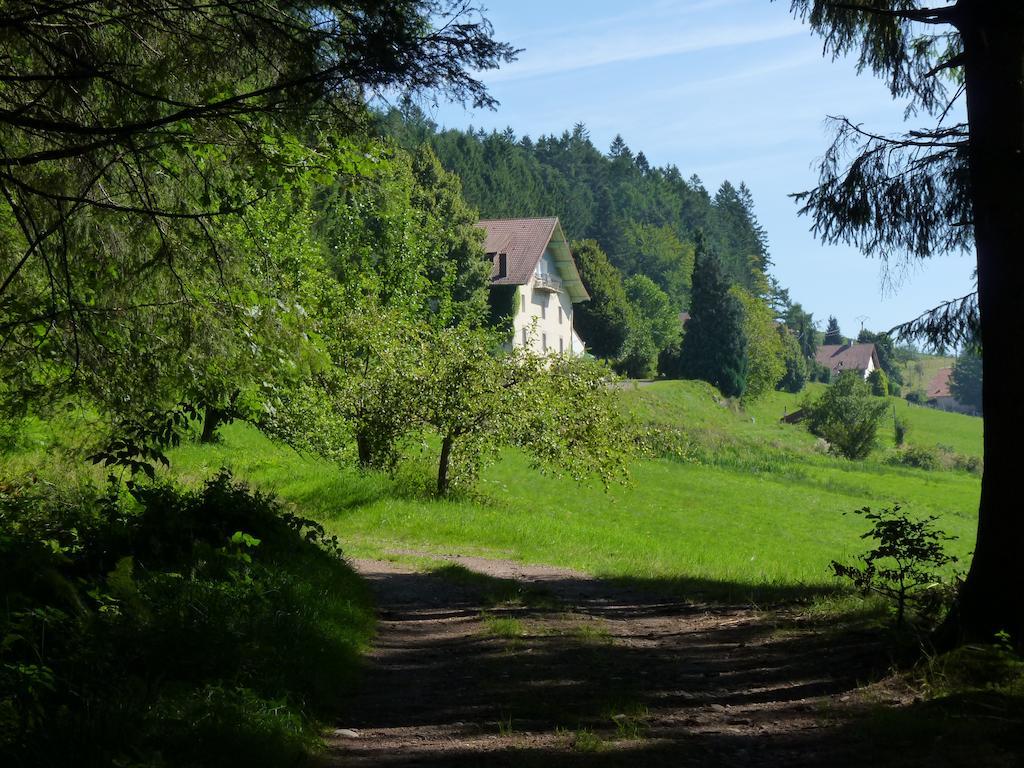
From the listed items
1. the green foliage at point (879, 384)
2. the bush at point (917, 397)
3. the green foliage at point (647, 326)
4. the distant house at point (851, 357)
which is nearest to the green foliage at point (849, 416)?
the green foliage at point (647, 326)

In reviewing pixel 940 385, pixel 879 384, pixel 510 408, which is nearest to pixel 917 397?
pixel 879 384

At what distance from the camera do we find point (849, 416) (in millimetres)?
60531

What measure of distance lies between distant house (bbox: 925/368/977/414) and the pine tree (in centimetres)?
1631

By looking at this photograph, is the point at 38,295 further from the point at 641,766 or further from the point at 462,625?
the point at 641,766

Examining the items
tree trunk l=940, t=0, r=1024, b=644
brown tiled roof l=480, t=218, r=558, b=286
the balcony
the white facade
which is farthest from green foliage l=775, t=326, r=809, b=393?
tree trunk l=940, t=0, r=1024, b=644

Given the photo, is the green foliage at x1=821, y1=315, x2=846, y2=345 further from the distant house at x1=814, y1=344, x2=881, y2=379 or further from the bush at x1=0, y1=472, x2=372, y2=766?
the bush at x1=0, y1=472, x2=372, y2=766

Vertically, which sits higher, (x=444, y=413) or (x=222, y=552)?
(x=444, y=413)

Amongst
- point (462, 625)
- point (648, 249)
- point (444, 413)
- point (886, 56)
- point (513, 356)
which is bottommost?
point (462, 625)

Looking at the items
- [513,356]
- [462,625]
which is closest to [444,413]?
[513,356]

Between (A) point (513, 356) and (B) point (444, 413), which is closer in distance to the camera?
(B) point (444, 413)

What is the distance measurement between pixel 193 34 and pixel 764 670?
6251 mm

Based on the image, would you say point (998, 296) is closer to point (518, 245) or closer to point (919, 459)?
point (919, 459)

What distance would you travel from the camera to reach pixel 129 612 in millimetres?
5789

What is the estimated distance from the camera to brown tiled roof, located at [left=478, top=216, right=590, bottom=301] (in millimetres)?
66113
